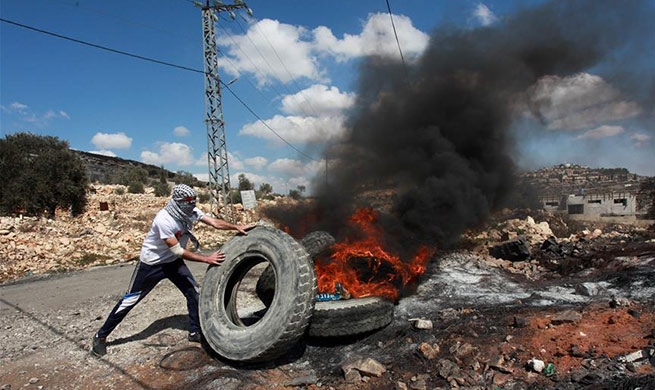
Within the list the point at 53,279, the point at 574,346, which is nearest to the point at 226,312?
the point at 574,346

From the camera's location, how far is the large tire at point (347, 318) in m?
4.64

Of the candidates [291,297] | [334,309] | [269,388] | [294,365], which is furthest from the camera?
[334,309]

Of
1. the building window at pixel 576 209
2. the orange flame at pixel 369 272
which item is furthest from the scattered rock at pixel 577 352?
the building window at pixel 576 209

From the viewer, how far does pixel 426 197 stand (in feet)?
36.7

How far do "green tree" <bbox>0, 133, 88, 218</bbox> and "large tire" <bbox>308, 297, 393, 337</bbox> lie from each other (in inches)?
813

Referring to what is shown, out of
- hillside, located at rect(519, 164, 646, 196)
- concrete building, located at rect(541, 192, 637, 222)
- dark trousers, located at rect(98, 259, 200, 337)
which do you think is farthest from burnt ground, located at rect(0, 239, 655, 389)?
hillside, located at rect(519, 164, 646, 196)

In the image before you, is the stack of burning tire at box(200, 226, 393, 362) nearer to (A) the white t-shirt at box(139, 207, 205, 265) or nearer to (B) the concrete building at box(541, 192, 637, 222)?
(A) the white t-shirt at box(139, 207, 205, 265)

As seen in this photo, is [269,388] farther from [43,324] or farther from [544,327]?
[43,324]

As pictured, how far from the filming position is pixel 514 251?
10.3m

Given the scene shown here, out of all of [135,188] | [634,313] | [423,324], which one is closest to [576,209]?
[634,313]

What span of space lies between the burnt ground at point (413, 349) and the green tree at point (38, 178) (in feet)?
52.3

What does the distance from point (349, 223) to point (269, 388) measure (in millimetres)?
5603

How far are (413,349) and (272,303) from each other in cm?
170

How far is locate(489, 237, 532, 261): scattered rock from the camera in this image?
33.5 ft
